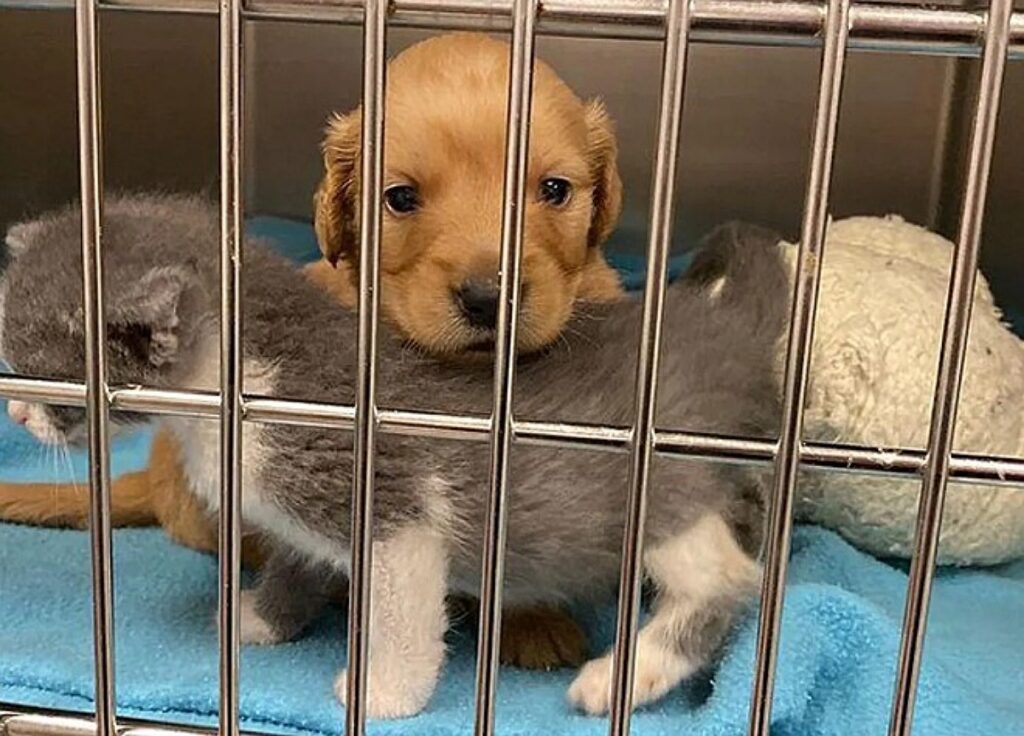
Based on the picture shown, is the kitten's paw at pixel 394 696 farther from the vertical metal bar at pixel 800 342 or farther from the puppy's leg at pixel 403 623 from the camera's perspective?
the vertical metal bar at pixel 800 342

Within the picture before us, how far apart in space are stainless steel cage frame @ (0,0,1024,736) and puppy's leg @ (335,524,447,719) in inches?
7.2

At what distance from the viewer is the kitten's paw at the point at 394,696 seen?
1038 mm

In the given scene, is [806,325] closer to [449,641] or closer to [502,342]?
[502,342]

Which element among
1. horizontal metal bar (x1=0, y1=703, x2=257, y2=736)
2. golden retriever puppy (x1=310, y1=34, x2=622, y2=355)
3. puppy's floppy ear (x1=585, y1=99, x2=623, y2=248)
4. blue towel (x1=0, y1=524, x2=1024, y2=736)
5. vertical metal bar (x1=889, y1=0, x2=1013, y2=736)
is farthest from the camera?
puppy's floppy ear (x1=585, y1=99, x2=623, y2=248)

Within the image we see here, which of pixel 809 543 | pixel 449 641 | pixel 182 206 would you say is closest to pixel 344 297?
pixel 182 206

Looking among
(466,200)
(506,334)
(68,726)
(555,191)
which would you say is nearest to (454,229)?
(466,200)

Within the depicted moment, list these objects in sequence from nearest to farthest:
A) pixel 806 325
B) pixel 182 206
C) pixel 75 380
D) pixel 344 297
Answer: pixel 806 325, pixel 75 380, pixel 182 206, pixel 344 297

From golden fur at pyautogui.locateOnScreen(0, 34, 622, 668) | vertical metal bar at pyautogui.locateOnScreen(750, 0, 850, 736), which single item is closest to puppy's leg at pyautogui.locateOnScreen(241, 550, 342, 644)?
golden fur at pyautogui.locateOnScreen(0, 34, 622, 668)

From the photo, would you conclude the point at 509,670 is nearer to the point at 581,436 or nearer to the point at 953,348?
the point at 581,436

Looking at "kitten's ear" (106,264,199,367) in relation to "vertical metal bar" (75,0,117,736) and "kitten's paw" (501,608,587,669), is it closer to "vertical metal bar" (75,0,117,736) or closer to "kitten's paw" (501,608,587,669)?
"vertical metal bar" (75,0,117,736)

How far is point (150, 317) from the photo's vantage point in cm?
99

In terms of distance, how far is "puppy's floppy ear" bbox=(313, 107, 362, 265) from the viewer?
1.30 m

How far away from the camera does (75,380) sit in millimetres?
1000

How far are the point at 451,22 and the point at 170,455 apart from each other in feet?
2.00
